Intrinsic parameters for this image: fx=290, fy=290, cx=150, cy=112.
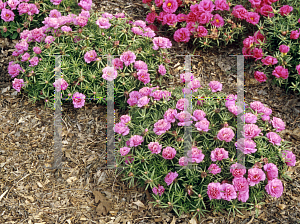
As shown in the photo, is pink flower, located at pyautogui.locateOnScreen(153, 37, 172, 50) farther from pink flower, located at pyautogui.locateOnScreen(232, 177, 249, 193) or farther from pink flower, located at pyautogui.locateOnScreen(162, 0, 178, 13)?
pink flower, located at pyautogui.locateOnScreen(232, 177, 249, 193)

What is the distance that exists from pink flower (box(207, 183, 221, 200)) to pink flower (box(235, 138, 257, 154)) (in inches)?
17.9

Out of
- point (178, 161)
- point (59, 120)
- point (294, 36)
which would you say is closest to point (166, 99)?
point (178, 161)

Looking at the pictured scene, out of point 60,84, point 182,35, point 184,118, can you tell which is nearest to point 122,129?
point 184,118

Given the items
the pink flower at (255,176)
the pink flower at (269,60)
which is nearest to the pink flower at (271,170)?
the pink flower at (255,176)

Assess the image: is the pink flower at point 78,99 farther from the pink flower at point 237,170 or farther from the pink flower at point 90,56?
the pink flower at point 237,170

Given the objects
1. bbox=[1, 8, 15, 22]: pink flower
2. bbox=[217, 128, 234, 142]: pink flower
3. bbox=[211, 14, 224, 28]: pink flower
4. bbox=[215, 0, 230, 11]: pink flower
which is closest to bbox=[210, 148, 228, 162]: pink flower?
bbox=[217, 128, 234, 142]: pink flower

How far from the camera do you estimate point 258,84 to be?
14.3 ft

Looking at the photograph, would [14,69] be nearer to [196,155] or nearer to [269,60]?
[196,155]

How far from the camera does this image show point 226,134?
2.93m

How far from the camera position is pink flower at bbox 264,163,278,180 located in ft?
9.63

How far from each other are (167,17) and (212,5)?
2.35ft

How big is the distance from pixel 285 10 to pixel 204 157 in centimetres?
271

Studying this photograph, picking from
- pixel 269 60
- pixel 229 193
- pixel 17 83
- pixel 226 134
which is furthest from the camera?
pixel 269 60

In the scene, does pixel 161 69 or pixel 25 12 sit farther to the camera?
pixel 25 12
